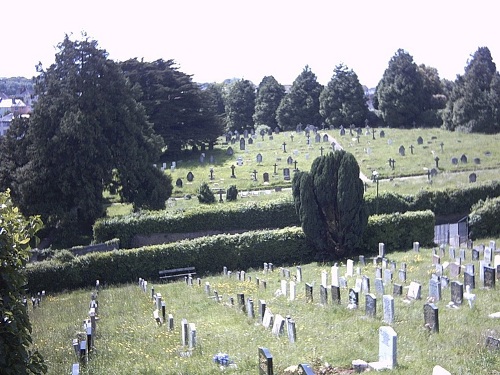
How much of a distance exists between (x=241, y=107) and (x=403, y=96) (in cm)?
2291

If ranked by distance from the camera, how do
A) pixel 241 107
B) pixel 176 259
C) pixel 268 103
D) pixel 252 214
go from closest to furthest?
pixel 176 259, pixel 252 214, pixel 268 103, pixel 241 107

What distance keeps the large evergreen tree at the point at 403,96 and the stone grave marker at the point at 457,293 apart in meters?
52.3

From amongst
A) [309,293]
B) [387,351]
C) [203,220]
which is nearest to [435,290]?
[309,293]

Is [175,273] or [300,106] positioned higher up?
[300,106]

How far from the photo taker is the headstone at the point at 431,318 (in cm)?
1113

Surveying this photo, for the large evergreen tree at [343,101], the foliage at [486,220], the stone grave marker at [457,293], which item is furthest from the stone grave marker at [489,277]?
the large evergreen tree at [343,101]

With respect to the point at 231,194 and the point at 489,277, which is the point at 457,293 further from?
the point at 231,194

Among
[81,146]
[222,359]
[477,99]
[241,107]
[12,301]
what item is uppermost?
[241,107]

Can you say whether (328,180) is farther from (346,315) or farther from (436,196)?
(346,315)

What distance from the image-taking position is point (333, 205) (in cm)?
2614

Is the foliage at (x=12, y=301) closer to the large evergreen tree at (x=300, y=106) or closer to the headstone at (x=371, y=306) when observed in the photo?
the headstone at (x=371, y=306)

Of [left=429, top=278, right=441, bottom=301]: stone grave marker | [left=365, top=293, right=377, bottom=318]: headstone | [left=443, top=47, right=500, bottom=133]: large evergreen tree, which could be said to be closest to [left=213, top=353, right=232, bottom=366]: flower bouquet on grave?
[left=365, top=293, right=377, bottom=318]: headstone

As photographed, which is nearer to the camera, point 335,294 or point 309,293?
point 335,294

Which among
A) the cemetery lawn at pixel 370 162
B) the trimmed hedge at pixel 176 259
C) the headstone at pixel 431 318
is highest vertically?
the cemetery lawn at pixel 370 162
